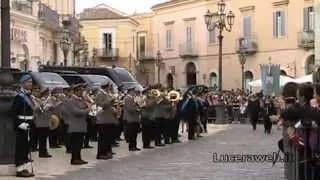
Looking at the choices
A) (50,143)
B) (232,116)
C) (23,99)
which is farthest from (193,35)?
(23,99)

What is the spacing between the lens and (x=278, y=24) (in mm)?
54500

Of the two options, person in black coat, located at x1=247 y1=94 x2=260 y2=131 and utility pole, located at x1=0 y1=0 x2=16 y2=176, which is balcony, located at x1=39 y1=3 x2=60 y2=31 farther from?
utility pole, located at x1=0 y1=0 x2=16 y2=176

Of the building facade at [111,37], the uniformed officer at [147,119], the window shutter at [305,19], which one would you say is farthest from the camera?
the building facade at [111,37]

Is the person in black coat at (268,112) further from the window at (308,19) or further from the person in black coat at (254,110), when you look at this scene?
the window at (308,19)

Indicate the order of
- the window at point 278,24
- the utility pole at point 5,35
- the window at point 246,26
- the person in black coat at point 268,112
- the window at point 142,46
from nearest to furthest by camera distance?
the utility pole at point 5,35 < the person in black coat at point 268,112 < the window at point 278,24 < the window at point 246,26 < the window at point 142,46

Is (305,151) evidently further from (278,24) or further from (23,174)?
(278,24)

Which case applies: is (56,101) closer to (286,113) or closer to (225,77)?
(286,113)

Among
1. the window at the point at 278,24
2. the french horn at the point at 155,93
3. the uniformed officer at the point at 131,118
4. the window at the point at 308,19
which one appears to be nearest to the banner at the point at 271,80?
the french horn at the point at 155,93

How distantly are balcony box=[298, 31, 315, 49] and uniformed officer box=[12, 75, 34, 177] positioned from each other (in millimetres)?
38572

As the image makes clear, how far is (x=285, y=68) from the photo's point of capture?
177 ft

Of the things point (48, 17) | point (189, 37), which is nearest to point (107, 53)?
point (189, 37)

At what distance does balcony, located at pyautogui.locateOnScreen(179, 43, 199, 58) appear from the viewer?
64.6 metres

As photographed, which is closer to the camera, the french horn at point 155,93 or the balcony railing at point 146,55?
the french horn at point 155,93

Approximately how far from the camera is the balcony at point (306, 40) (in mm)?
50969
